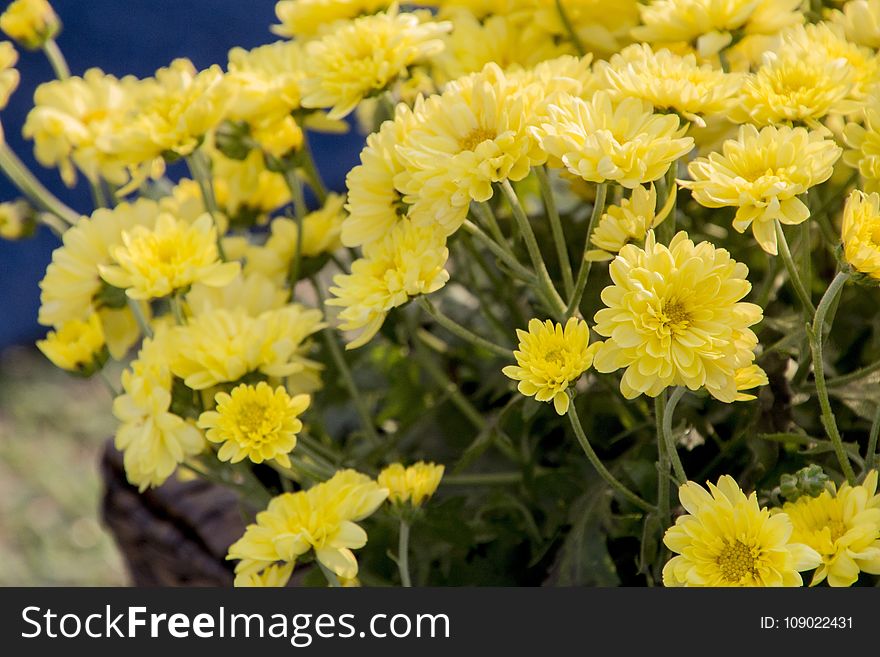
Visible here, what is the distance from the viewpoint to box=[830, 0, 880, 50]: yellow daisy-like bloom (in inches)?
26.3

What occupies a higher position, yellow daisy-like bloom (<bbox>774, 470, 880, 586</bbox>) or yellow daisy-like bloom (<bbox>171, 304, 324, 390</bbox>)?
yellow daisy-like bloom (<bbox>171, 304, 324, 390</bbox>)

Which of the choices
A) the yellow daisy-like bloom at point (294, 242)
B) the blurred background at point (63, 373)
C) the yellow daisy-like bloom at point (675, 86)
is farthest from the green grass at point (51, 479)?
the yellow daisy-like bloom at point (675, 86)

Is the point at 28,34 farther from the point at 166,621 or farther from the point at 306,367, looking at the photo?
the point at 166,621

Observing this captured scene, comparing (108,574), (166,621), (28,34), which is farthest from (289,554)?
(108,574)

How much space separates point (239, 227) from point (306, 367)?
0.54ft

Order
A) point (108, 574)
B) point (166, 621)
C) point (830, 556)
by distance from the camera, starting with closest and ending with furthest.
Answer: point (830, 556)
point (166, 621)
point (108, 574)

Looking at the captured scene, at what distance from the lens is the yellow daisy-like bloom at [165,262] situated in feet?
2.14

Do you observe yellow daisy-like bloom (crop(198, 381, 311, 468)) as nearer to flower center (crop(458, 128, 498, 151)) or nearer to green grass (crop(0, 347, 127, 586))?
flower center (crop(458, 128, 498, 151))

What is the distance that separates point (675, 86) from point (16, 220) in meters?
0.54

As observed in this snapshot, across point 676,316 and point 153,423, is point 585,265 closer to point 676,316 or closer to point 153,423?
point 676,316

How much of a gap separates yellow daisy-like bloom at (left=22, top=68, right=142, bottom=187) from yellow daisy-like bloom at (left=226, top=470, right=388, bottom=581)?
0.33m

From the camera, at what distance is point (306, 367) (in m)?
0.79

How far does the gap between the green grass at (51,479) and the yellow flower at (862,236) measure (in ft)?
4.07

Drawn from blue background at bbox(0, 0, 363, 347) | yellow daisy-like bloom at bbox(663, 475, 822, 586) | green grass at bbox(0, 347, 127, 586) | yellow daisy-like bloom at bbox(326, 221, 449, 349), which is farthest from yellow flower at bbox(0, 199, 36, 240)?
blue background at bbox(0, 0, 363, 347)
